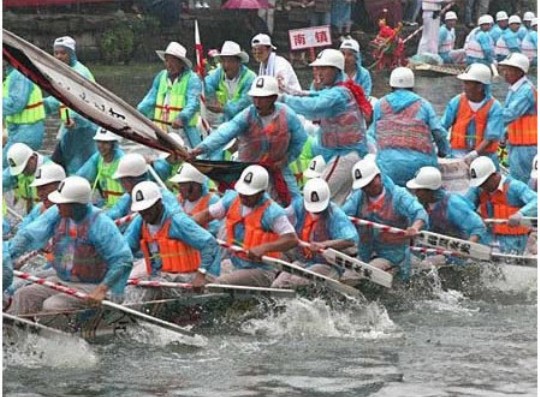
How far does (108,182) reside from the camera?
1773cm

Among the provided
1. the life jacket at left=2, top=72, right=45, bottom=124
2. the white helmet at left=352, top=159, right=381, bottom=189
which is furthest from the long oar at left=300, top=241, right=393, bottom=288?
the life jacket at left=2, top=72, right=45, bottom=124

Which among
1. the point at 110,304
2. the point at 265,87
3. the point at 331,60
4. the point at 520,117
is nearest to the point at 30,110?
the point at 331,60

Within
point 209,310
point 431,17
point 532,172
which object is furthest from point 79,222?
point 431,17

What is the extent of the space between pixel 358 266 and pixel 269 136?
1899 mm

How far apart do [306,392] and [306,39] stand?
39.6 feet

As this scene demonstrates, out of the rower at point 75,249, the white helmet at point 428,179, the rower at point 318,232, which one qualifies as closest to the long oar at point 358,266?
the rower at point 318,232

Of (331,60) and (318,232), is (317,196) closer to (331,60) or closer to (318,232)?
(318,232)

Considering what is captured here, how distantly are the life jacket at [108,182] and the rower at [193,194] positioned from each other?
1470mm

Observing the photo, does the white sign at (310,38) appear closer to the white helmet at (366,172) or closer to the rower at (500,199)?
the rower at (500,199)

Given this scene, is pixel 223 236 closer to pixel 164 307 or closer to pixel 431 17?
pixel 164 307

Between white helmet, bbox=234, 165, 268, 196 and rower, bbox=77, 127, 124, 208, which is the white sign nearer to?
rower, bbox=77, 127, 124, 208

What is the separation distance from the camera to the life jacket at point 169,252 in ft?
49.1

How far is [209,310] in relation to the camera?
49.7 feet

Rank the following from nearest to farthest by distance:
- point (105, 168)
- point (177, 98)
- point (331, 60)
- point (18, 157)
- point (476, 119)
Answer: point (18, 157)
point (105, 168)
point (331, 60)
point (476, 119)
point (177, 98)
